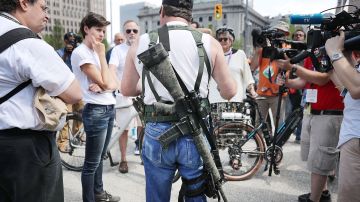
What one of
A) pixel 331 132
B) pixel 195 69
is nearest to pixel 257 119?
pixel 331 132

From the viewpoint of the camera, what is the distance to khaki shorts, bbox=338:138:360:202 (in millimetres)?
1935

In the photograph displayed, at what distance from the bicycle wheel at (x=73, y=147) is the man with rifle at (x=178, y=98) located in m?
2.65

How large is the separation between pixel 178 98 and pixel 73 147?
3158mm

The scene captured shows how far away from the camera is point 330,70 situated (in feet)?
8.63

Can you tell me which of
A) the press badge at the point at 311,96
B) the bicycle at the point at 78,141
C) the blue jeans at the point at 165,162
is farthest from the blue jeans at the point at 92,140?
the press badge at the point at 311,96

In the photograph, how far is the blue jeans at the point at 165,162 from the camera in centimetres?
194

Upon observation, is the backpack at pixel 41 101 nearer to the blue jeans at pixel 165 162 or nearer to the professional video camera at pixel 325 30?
the blue jeans at pixel 165 162

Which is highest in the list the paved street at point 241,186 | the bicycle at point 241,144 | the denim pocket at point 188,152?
the denim pocket at point 188,152

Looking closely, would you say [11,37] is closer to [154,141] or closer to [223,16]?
[154,141]

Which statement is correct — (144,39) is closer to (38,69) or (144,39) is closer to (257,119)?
(38,69)

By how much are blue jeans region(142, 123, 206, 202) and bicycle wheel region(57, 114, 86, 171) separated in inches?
102

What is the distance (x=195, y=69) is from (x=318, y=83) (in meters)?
1.54

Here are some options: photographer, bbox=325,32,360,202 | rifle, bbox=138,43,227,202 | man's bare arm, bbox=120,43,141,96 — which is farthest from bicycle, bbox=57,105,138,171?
photographer, bbox=325,32,360,202

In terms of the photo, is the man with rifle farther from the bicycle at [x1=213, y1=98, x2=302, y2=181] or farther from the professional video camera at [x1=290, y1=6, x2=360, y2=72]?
the bicycle at [x1=213, y1=98, x2=302, y2=181]
